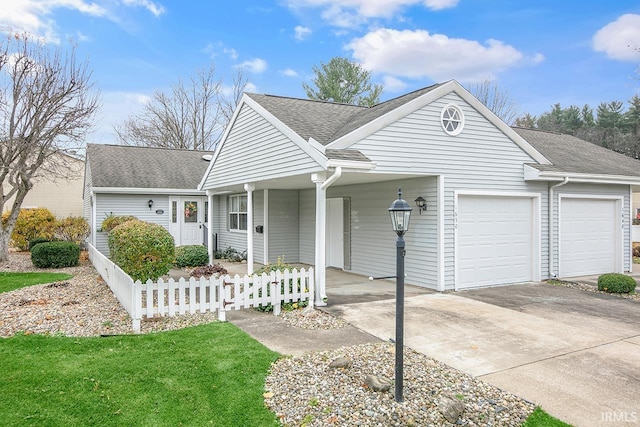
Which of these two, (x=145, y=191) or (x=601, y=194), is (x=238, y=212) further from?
(x=601, y=194)

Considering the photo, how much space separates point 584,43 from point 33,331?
2108 cm

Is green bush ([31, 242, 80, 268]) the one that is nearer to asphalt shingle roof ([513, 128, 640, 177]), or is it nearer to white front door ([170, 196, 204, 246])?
white front door ([170, 196, 204, 246])

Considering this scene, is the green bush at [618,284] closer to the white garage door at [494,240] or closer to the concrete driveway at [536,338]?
the concrete driveway at [536,338]

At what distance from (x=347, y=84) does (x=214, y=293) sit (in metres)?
26.9

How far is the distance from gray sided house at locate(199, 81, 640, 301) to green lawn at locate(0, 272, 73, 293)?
503 centimetres

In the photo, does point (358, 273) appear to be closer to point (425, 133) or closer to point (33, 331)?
point (425, 133)

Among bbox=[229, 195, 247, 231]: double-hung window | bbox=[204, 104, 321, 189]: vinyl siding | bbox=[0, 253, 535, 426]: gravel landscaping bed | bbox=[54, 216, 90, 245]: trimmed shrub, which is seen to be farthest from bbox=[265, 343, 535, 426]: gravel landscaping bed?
bbox=[54, 216, 90, 245]: trimmed shrub

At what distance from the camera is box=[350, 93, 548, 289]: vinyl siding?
325 inches

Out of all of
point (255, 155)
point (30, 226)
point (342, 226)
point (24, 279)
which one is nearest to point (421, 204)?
point (342, 226)

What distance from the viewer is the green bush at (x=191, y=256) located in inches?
510

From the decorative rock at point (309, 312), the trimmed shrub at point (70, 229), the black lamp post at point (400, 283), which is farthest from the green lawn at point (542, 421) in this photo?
the trimmed shrub at point (70, 229)

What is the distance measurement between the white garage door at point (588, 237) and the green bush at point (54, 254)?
14.0 m

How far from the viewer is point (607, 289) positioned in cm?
893

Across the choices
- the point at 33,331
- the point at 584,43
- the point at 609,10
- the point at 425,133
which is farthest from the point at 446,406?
the point at 584,43
